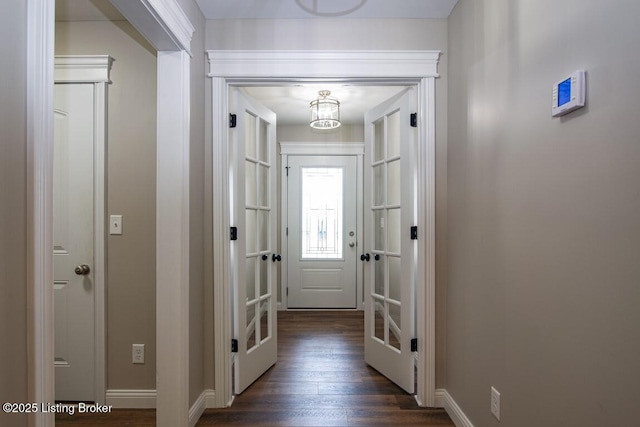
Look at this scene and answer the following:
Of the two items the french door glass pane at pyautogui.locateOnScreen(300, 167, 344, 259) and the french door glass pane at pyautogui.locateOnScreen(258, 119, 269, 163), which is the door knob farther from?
the french door glass pane at pyautogui.locateOnScreen(300, 167, 344, 259)

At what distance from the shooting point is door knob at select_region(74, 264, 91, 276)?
2.12m

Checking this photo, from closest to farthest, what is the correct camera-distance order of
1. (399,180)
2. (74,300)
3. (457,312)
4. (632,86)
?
(632,86) < (457,312) < (74,300) < (399,180)

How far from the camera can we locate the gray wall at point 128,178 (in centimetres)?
216

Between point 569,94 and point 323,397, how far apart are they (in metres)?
2.15

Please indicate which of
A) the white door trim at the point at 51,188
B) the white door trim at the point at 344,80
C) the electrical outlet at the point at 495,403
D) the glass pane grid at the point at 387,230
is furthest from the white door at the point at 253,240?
the electrical outlet at the point at 495,403

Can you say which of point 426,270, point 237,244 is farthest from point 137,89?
point 426,270

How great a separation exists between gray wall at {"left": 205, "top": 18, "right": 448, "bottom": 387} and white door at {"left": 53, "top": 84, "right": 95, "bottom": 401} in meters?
0.80

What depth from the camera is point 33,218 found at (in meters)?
0.89

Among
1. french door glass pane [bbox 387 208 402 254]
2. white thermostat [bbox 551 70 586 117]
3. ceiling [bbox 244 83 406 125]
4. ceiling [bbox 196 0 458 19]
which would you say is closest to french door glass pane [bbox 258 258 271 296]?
french door glass pane [bbox 387 208 402 254]

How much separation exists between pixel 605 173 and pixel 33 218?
1.56 metres

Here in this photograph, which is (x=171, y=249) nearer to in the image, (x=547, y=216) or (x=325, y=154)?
(x=547, y=216)

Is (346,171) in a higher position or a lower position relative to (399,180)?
higher

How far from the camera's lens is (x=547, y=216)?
1.21 metres

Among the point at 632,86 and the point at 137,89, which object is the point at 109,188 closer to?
the point at 137,89
